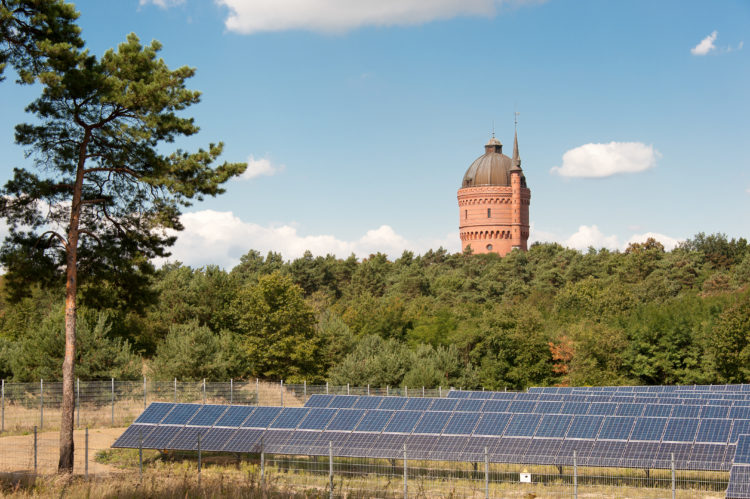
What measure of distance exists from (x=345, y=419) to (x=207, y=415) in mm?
5062

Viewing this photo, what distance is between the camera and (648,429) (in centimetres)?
2106

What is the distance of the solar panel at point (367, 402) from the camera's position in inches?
1121

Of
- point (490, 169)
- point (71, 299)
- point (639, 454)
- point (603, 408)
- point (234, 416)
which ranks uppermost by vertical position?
point (490, 169)

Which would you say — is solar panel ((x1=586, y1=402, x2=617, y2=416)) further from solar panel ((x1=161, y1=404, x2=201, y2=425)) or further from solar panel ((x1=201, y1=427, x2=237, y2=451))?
solar panel ((x1=161, y1=404, x2=201, y2=425))

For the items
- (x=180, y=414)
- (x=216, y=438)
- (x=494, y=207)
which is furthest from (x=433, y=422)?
(x=494, y=207)

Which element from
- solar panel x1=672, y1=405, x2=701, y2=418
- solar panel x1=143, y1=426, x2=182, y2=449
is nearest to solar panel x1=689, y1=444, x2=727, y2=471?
solar panel x1=672, y1=405, x2=701, y2=418

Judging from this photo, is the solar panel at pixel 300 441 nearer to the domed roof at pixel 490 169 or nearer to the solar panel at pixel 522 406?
the solar panel at pixel 522 406

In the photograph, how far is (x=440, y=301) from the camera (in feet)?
276

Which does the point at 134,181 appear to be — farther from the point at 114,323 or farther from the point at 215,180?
the point at 114,323

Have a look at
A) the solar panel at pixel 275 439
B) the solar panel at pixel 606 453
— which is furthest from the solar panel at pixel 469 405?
the solar panel at pixel 606 453

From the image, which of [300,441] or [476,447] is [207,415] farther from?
[476,447]

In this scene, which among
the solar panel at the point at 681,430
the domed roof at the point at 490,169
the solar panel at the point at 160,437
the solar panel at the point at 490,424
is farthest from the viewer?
the domed roof at the point at 490,169

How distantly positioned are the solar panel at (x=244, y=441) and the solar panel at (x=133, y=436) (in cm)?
306

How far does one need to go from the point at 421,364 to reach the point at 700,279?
4361 centimetres
